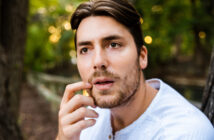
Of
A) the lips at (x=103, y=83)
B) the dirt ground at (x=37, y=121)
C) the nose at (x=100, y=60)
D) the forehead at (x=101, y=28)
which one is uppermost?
the forehead at (x=101, y=28)

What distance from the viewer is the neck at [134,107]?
1.89 m

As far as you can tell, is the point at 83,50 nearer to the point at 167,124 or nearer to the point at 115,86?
the point at 115,86

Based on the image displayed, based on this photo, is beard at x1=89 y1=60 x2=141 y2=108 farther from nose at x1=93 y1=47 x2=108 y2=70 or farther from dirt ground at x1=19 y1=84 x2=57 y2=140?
dirt ground at x1=19 y1=84 x2=57 y2=140

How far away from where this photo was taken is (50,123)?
25.2 ft

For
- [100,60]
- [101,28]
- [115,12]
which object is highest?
[115,12]

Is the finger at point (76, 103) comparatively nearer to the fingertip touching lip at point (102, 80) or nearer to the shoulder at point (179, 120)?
the fingertip touching lip at point (102, 80)

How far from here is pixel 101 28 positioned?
173 cm

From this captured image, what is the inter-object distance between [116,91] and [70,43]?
76.9 ft

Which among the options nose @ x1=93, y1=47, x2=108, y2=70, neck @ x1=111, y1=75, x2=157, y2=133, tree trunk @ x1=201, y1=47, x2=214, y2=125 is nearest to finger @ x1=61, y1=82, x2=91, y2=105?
nose @ x1=93, y1=47, x2=108, y2=70

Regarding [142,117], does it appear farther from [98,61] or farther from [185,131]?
[98,61]

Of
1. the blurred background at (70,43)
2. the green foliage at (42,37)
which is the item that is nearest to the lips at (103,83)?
the blurred background at (70,43)

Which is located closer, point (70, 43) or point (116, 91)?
point (116, 91)

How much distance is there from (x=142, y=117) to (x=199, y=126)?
0.45 metres

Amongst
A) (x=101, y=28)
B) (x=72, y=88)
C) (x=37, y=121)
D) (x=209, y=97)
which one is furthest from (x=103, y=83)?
(x=37, y=121)
